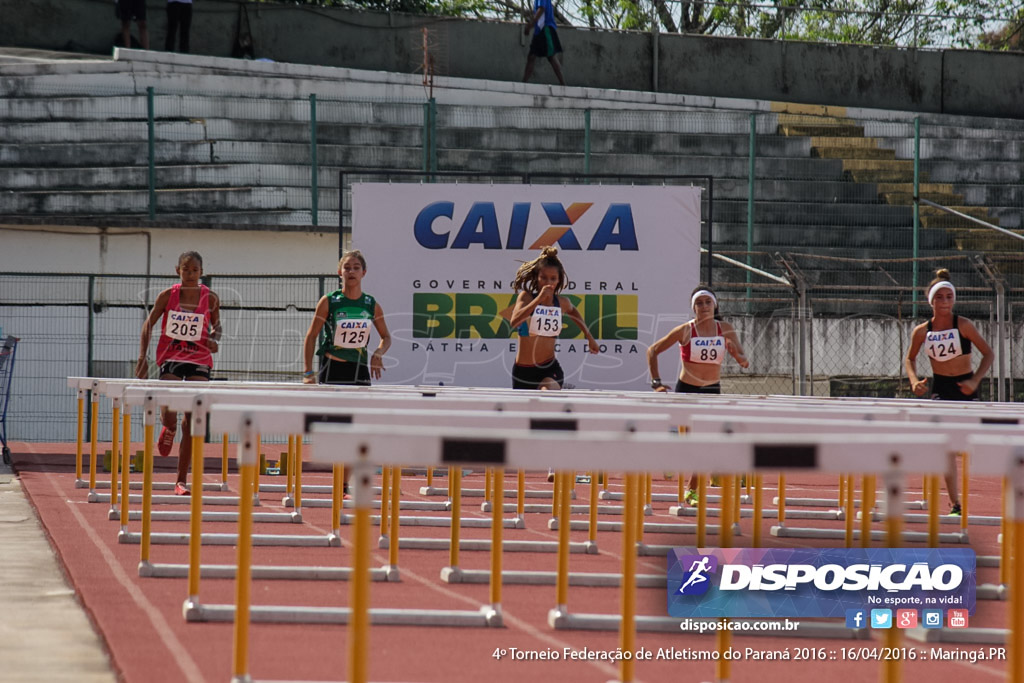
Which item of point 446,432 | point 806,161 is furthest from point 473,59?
point 446,432

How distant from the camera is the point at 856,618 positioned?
194 inches

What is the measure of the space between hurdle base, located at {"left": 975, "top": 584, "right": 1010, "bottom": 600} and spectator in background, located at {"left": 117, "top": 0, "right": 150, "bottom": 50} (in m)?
22.5

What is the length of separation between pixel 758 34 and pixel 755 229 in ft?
63.3

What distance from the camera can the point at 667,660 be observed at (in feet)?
18.6

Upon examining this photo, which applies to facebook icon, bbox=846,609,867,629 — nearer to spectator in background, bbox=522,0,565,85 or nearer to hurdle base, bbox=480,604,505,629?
hurdle base, bbox=480,604,505,629

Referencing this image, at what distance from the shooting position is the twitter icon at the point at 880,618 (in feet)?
15.3

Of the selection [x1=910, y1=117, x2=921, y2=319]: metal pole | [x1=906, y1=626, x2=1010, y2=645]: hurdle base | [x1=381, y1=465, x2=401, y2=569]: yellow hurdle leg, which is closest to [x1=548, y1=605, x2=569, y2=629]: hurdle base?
[x1=381, y1=465, x2=401, y2=569]: yellow hurdle leg

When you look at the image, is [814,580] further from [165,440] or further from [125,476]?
[165,440]

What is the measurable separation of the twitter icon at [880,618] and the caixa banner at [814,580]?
41 millimetres

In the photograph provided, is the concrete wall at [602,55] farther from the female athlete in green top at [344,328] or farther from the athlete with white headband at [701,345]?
the female athlete in green top at [344,328]

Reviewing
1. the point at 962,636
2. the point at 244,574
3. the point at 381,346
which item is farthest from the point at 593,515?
the point at 244,574

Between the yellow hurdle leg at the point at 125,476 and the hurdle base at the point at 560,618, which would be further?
the yellow hurdle leg at the point at 125,476

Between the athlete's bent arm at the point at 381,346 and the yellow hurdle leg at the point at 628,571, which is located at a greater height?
the athlete's bent arm at the point at 381,346

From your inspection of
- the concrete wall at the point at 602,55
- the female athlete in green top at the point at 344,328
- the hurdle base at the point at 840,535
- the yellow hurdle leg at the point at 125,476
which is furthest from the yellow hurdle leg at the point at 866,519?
the concrete wall at the point at 602,55
